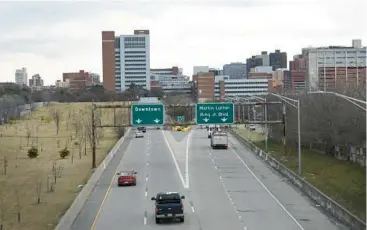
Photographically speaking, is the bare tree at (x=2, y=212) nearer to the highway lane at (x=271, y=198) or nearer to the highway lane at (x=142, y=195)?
the highway lane at (x=142, y=195)

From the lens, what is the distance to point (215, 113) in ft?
165

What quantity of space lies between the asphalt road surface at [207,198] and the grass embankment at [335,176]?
5.55 feet

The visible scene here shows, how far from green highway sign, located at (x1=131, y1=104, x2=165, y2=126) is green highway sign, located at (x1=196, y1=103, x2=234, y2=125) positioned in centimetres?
334

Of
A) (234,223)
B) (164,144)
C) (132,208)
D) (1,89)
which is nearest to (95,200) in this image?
(132,208)

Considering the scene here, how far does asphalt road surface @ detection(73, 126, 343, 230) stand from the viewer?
28484 millimetres

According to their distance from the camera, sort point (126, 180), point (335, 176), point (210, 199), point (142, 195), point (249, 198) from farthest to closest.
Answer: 1. point (335, 176)
2. point (126, 180)
3. point (142, 195)
4. point (249, 198)
5. point (210, 199)

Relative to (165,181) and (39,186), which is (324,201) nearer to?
(165,181)

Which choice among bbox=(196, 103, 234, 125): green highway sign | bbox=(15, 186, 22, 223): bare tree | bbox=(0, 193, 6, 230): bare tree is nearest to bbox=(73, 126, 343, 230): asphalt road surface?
bbox=(15, 186, 22, 223): bare tree

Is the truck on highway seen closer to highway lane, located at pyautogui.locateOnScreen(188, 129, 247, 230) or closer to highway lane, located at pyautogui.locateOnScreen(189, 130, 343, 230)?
highway lane, located at pyautogui.locateOnScreen(189, 130, 343, 230)

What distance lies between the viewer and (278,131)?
7794cm

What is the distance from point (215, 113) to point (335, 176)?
12.1 metres

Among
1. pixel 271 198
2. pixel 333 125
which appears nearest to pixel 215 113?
pixel 333 125

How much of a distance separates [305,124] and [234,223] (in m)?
35.2

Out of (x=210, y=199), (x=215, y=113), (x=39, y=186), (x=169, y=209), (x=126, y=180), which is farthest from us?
(x=215, y=113)
